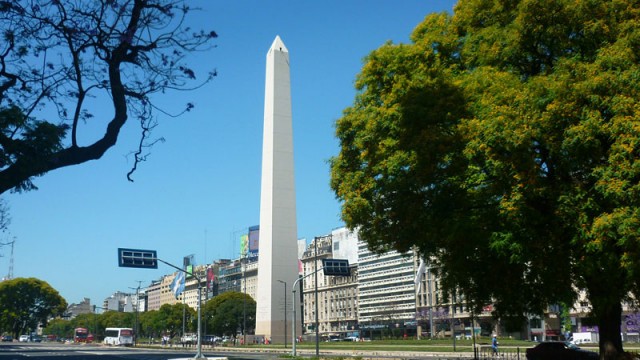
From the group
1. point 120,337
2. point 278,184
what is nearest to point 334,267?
point 278,184

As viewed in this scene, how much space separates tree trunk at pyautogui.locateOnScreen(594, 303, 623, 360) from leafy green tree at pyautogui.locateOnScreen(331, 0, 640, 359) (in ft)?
0.13

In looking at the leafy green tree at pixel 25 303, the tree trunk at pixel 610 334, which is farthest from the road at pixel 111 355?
the leafy green tree at pixel 25 303

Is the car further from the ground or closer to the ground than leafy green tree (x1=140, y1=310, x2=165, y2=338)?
further from the ground

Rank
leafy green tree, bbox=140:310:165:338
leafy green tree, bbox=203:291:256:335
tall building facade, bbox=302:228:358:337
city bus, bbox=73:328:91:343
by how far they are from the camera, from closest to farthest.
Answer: leafy green tree, bbox=203:291:256:335, city bus, bbox=73:328:91:343, tall building facade, bbox=302:228:358:337, leafy green tree, bbox=140:310:165:338

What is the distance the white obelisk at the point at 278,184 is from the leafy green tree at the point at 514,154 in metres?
45.1

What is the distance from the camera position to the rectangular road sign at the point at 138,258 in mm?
42000

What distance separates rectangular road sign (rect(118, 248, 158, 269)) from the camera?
4200 centimetres

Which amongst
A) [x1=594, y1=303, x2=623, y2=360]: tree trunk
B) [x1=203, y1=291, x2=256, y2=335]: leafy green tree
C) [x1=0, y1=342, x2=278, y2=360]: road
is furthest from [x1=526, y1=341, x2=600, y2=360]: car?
[x1=203, y1=291, x2=256, y2=335]: leafy green tree

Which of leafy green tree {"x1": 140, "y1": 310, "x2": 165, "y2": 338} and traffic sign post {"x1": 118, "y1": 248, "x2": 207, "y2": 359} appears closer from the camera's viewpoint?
traffic sign post {"x1": 118, "y1": 248, "x2": 207, "y2": 359}

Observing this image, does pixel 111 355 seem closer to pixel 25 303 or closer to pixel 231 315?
pixel 231 315

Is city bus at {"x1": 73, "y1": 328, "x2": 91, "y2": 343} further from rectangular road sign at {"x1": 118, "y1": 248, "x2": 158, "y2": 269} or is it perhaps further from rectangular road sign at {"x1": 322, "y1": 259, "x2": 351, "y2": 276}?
rectangular road sign at {"x1": 118, "y1": 248, "x2": 158, "y2": 269}

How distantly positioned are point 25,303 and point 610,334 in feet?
411

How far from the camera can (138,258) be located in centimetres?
4284

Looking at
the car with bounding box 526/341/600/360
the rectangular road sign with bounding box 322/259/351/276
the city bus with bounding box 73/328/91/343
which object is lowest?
the city bus with bounding box 73/328/91/343
